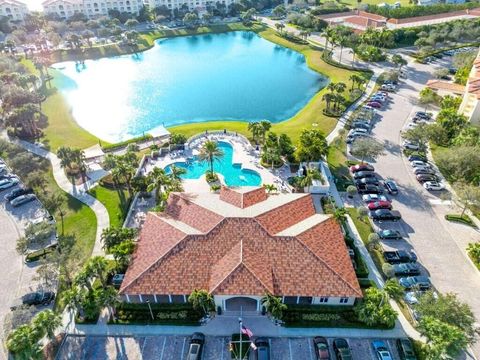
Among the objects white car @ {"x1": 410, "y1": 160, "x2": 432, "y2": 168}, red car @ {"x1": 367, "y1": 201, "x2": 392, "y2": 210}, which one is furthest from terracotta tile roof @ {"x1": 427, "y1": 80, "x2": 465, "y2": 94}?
red car @ {"x1": 367, "y1": 201, "x2": 392, "y2": 210}

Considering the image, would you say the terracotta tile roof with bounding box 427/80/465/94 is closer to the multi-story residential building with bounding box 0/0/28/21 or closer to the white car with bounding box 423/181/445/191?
the white car with bounding box 423/181/445/191

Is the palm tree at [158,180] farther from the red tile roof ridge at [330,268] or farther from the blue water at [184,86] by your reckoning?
the blue water at [184,86]

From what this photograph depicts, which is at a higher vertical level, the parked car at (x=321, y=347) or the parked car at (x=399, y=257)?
the parked car at (x=399, y=257)

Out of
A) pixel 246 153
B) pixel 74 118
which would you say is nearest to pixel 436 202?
pixel 246 153

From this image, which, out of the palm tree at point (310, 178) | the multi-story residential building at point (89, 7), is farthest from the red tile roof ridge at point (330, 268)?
the multi-story residential building at point (89, 7)

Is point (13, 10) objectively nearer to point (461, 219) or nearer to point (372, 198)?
point (372, 198)

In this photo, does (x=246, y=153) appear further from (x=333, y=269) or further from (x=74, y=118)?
(x=74, y=118)
